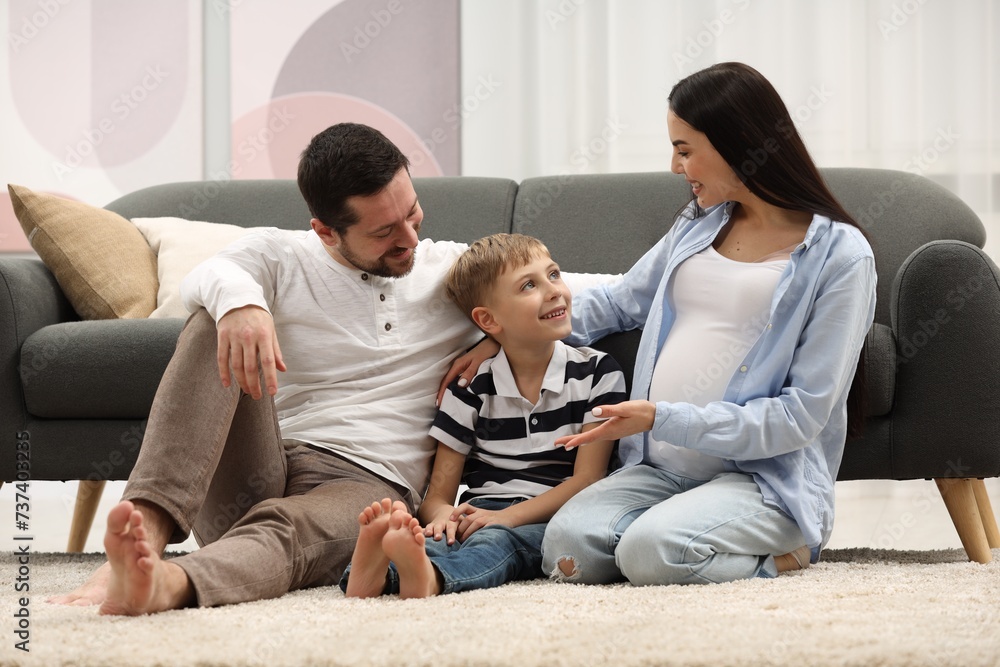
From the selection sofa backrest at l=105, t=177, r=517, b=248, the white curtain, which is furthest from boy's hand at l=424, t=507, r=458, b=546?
the white curtain

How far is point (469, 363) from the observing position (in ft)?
4.60

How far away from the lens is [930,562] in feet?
4.69

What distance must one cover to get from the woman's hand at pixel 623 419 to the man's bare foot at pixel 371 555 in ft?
0.76

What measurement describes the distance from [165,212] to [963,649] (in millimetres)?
1975

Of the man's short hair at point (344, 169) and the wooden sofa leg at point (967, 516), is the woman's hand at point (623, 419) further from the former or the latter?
the wooden sofa leg at point (967, 516)

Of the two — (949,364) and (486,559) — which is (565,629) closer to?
(486,559)

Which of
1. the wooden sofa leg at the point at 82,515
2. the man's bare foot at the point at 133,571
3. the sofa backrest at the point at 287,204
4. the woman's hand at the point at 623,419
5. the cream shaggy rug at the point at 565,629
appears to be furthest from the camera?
the sofa backrest at the point at 287,204

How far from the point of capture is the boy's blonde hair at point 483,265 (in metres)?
1.39

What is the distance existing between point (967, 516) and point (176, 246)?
Answer: 5.12ft

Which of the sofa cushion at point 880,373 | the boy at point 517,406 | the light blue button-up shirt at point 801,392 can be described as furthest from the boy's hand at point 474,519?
the sofa cushion at point 880,373

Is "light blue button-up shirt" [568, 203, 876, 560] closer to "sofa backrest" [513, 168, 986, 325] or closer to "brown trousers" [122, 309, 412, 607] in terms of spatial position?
"brown trousers" [122, 309, 412, 607]

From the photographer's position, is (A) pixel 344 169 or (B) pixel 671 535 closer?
(B) pixel 671 535

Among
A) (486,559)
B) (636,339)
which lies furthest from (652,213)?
(486,559)

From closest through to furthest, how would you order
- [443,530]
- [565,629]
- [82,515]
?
1. [565,629]
2. [443,530]
3. [82,515]
